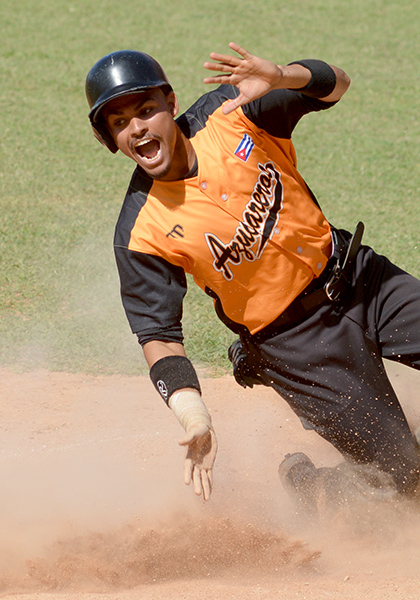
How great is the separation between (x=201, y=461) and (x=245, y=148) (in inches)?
60.0

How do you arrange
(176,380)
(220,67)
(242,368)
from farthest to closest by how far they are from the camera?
(242,368)
(176,380)
(220,67)

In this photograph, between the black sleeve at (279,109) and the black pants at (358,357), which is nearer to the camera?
the black sleeve at (279,109)

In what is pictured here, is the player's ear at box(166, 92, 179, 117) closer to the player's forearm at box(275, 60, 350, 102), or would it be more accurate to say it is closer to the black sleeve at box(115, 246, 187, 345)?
the player's forearm at box(275, 60, 350, 102)

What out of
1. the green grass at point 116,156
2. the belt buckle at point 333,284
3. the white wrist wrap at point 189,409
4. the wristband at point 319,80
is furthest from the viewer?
the green grass at point 116,156

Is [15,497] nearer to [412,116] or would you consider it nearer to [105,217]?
[105,217]

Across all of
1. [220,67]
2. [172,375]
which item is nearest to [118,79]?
[220,67]

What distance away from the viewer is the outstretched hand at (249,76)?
346 cm

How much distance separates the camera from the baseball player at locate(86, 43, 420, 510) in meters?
3.66

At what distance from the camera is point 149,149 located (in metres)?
3.73

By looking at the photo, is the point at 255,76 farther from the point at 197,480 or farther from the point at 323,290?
the point at 197,480

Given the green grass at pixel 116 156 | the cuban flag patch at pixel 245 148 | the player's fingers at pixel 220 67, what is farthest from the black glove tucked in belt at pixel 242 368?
the green grass at pixel 116 156

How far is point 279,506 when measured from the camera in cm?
470

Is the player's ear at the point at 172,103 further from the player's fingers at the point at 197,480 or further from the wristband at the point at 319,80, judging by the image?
the player's fingers at the point at 197,480

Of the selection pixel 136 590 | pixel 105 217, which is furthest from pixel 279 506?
pixel 105 217
